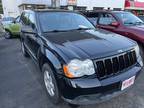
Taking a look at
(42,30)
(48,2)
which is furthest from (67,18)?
(48,2)

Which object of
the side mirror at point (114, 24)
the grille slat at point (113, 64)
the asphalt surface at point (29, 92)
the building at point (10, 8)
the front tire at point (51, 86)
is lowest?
the asphalt surface at point (29, 92)

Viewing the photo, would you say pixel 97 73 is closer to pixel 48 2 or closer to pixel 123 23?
pixel 123 23

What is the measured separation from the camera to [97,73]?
103 inches

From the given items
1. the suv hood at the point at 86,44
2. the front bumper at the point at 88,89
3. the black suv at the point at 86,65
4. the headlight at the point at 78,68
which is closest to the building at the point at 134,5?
the suv hood at the point at 86,44

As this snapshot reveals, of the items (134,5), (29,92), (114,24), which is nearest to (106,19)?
(114,24)

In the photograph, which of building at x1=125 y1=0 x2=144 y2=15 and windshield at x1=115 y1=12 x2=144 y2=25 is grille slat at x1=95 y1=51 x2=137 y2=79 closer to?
windshield at x1=115 y1=12 x2=144 y2=25

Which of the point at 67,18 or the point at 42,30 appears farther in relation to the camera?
the point at 67,18

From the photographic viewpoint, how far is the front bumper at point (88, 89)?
98.3 inches

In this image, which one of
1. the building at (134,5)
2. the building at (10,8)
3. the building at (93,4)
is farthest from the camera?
the building at (134,5)

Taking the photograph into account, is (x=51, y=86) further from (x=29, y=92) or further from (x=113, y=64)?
(x=113, y=64)

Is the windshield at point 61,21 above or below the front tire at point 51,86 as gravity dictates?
above

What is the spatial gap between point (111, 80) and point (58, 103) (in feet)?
3.54

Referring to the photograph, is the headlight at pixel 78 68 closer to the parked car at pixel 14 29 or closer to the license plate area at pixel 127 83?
the license plate area at pixel 127 83

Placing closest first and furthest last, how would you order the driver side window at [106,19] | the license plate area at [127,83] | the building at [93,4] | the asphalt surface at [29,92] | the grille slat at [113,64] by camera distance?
1. the grille slat at [113,64]
2. the license plate area at [127,83]
3. the asphalt surface at [29,92]
4. the driver side window at [106,19]
5. the building at [93,4]
